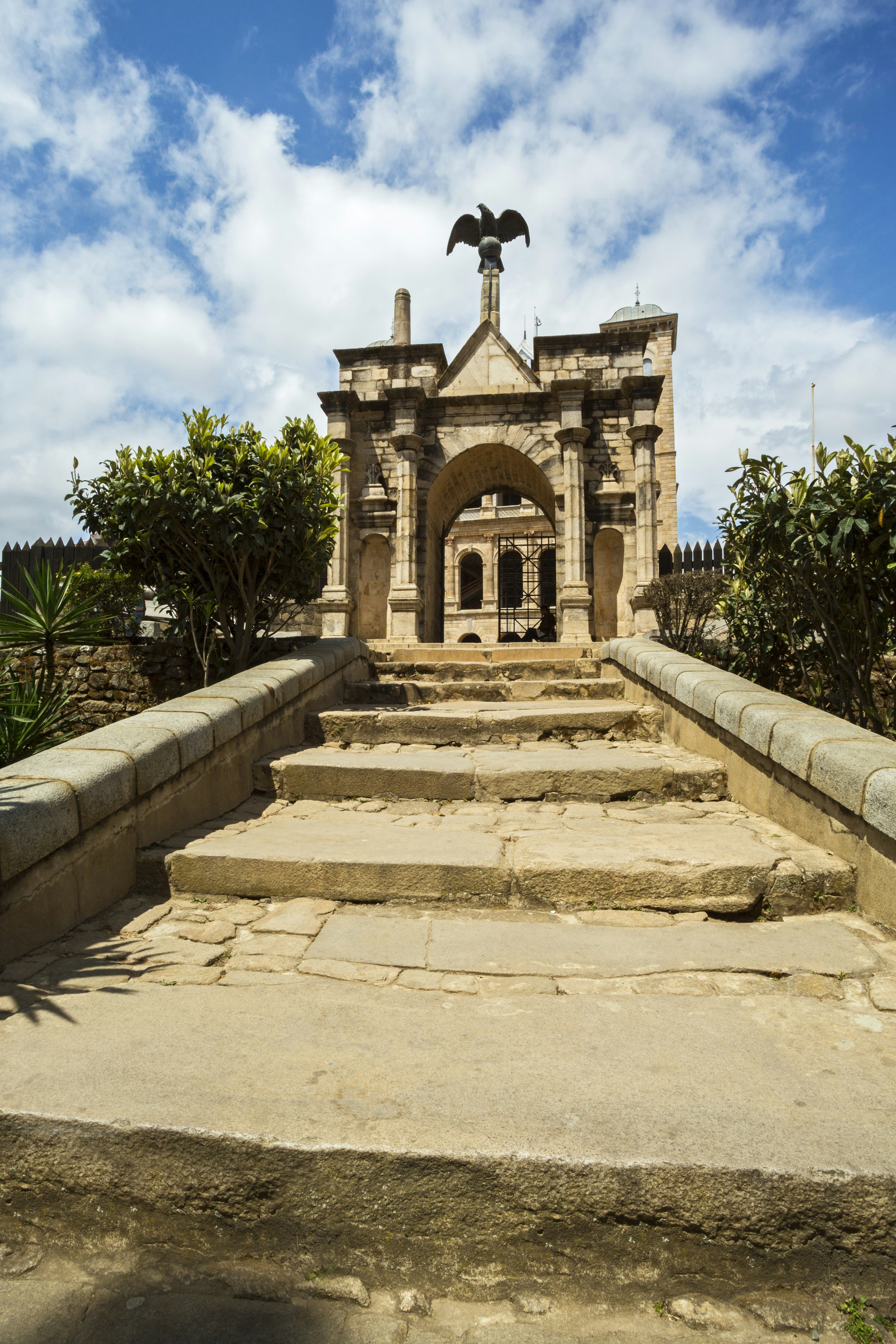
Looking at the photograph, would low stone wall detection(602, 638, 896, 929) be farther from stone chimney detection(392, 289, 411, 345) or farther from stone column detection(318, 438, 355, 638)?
stone chimney detection(392, 289, 411, 345)

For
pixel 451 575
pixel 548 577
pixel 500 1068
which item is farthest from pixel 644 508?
pixel 451 575

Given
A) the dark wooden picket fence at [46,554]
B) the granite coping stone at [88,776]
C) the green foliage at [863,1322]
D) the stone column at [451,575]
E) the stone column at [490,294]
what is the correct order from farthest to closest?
the stone column at [451,575] → the stone column at [490,294] → the dark wooden picket fence at [46,554] → the granite coping stone at [88,776] → the green foliage at [863,1322]

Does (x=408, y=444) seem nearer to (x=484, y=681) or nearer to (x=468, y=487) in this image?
(x=468, y=487)

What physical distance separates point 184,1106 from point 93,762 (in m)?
1.61

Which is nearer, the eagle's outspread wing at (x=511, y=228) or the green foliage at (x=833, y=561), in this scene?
the green foliage at (x=833, y=561)

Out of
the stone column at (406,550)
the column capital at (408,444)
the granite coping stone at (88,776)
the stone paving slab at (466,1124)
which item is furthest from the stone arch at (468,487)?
the stone paving slab at (466,1124)

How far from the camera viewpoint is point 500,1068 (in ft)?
5.42

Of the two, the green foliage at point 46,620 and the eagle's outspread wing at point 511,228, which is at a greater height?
the eagle's outspread wing at point 511,228

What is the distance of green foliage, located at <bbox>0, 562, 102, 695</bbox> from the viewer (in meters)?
5.06

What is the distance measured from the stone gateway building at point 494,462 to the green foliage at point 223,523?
183 inches

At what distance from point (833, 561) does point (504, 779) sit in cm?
227

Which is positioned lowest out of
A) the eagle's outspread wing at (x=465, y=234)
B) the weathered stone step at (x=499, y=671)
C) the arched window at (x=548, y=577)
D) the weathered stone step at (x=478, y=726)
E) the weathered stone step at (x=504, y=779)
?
the weathered stone step at (x=504, y=779)

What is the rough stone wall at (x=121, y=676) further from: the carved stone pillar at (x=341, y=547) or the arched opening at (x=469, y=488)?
the arched opening at (x=469, y=488)

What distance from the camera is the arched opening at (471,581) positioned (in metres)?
32.6
